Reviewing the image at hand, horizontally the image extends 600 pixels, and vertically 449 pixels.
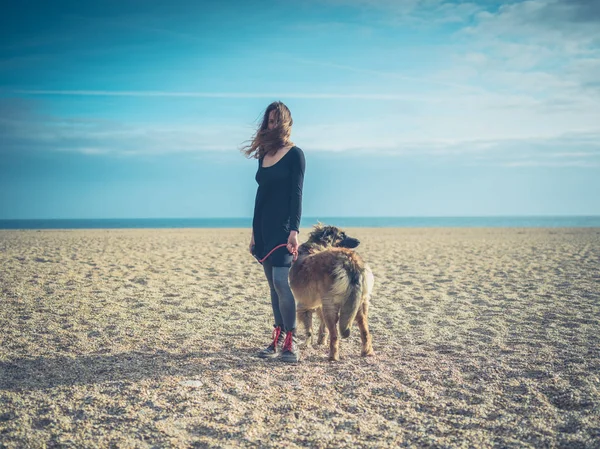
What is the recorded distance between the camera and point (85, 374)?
3812 millimetres

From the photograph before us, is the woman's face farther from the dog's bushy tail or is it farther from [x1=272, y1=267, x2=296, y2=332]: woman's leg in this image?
the dog's bushy tail

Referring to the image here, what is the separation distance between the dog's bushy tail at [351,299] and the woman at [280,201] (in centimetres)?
50

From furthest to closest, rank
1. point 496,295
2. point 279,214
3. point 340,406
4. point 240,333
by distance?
point 496,295 → point 240,333 → point 279,214 → point 340,406

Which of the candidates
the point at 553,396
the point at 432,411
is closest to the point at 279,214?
the point at 432,411

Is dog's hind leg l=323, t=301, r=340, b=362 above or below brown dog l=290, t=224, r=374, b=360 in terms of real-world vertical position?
below

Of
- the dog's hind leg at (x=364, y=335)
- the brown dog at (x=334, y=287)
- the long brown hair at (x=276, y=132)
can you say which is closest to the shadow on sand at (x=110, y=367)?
the brown dog at (x=334, y=287)

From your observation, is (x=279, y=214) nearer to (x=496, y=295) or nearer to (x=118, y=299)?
(x=118, y=299)

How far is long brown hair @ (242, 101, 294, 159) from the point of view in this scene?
4.09 m

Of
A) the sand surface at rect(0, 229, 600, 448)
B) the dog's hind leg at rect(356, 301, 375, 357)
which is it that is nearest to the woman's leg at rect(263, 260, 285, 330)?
the sand surface at rect(0, 229, 600, 448)

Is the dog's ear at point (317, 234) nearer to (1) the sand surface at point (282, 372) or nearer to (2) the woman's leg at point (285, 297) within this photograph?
(2) the woman's leg at point (285, 297)

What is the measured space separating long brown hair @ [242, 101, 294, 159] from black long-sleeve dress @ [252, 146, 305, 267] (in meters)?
0.14

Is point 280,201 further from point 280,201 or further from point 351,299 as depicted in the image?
point 351,299

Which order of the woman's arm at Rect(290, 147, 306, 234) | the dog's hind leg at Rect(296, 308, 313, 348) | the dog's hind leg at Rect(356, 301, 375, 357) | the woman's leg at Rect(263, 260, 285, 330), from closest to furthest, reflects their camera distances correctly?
the woman's arm at Rect(290, 147, 306, 234) → the woman's leg at Rect(263, 260, 285, 330) → the dog's hind leg at Rect(356, 301, 375, 357) → the dog's hind leg at Rect(296, 308, 313, 348)

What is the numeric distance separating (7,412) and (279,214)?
252cm
